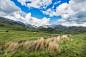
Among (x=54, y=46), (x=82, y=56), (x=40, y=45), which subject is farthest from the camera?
(x=40, y=45)

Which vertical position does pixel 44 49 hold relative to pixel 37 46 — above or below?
→ below

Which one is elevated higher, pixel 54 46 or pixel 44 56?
pixel 54 46

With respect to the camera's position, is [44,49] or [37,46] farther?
[37,46]

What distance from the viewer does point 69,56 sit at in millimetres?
5227

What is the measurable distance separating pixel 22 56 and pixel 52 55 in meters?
3.52

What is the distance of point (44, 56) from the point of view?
5.52 m

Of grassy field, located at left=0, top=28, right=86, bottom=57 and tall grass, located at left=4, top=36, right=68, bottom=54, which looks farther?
tall grass, located at left=4, top=36, right=68, bottom=54

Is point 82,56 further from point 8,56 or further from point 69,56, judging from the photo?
point 8,56

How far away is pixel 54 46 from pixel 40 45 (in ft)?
7.61

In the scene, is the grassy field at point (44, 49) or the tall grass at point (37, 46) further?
the tall grass at point (37, 46)

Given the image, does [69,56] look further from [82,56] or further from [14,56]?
[14,56]

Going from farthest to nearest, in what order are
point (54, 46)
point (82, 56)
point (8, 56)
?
point (54, 46)
point (8, 56)
point (82, 56)

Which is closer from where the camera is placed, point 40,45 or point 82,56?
point 82,56

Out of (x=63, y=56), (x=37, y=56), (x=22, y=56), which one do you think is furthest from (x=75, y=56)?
(x=22, y=56)
